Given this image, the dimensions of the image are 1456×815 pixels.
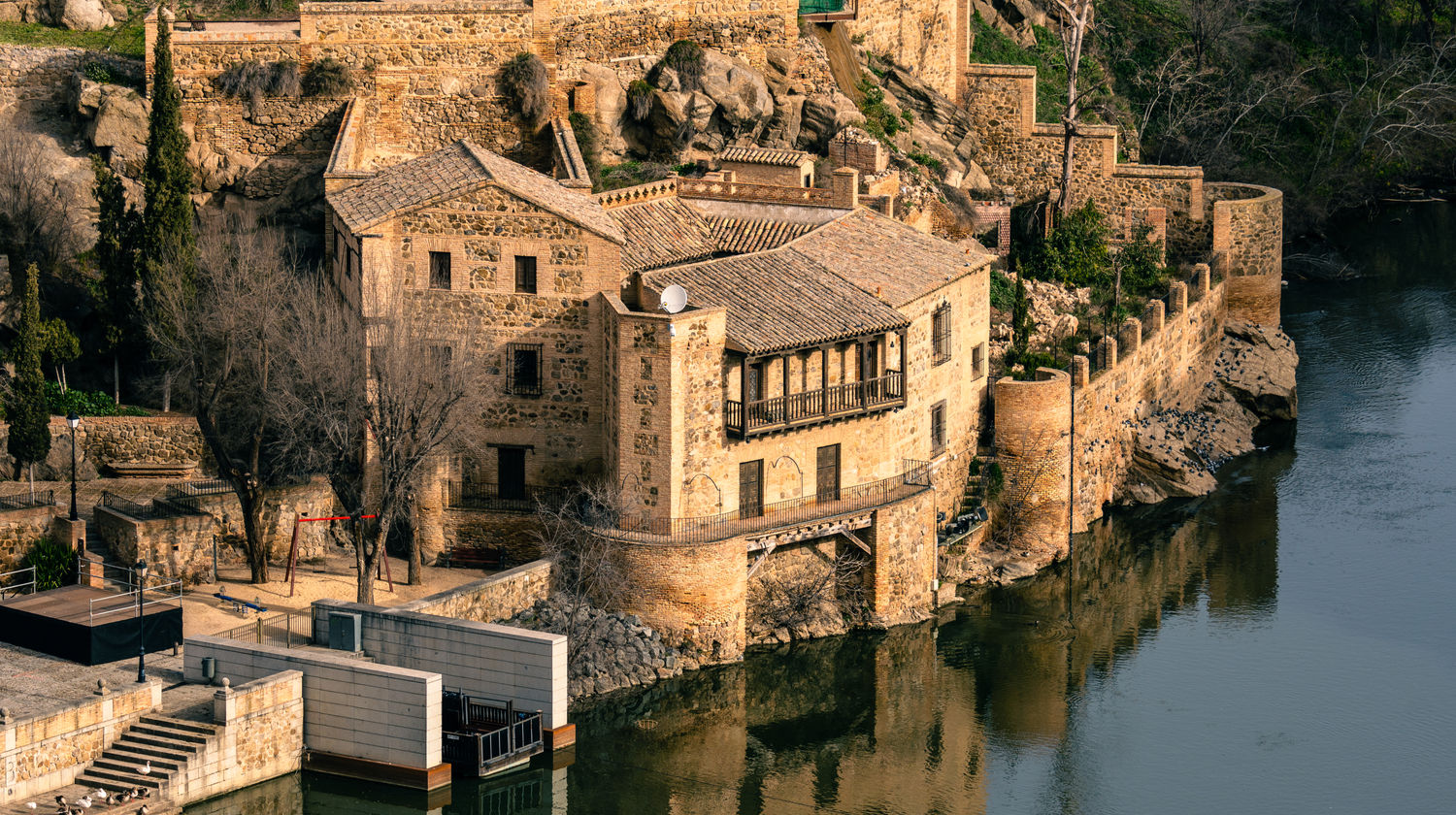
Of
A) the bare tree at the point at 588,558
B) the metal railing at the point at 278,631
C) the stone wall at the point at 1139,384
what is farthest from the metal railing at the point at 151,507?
the stone wall at the point at 1139,384

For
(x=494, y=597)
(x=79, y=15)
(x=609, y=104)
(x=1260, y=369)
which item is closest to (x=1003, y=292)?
(x=1260, y=369)

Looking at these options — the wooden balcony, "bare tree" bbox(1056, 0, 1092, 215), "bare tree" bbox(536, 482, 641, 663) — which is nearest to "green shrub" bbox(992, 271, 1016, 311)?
"bare tree" bbox(1056, 0, 1092, 215)

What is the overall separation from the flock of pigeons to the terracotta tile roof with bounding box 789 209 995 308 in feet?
75.7

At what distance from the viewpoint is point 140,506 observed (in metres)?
63.3

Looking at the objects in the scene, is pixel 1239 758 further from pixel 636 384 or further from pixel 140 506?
pixel 140 506

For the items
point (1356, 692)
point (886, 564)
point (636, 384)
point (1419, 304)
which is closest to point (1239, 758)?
point (1356, 692)

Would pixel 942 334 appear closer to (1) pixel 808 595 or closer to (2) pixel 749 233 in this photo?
(2) pixel 749 233

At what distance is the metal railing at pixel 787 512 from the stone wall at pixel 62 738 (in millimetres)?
12852

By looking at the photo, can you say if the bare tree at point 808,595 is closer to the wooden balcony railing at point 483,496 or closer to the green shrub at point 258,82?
the wooden balcony railing at point 483,496

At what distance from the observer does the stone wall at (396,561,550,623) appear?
195ft

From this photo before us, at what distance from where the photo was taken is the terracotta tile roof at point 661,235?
66625 millimetres

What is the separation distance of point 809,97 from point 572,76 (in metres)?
7.51

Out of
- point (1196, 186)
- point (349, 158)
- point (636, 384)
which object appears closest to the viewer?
point (636, 384)

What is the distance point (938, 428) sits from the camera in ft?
228
